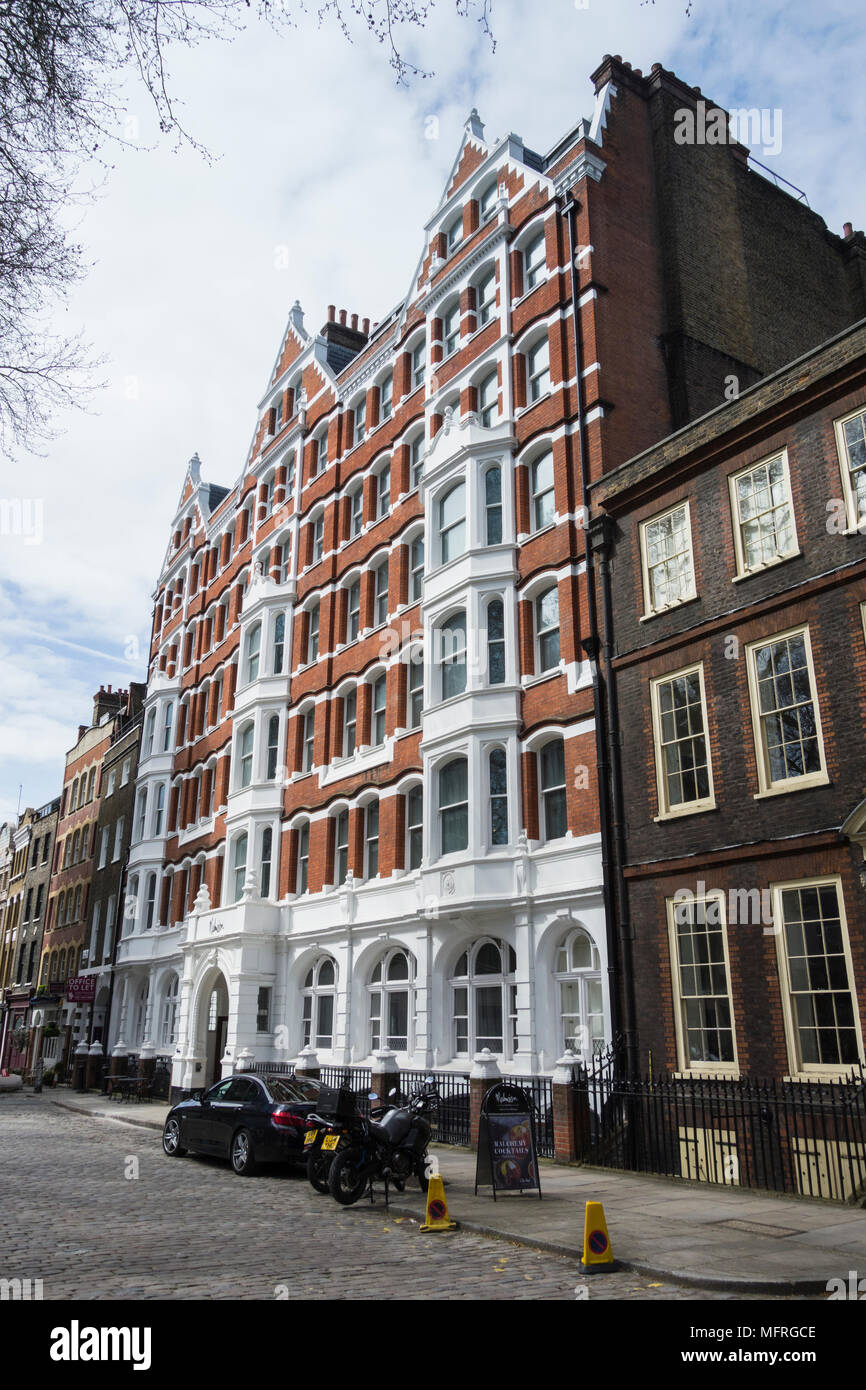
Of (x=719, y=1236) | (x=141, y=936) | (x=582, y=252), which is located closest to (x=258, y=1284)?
(x=719, y=1236)

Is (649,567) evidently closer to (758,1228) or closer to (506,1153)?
(506,1153)

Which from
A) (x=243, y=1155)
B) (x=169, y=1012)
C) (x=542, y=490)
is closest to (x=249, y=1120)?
(x=243, y=1155)

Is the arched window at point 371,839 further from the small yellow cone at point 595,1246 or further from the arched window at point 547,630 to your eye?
the small yellow cone at point 595,1246

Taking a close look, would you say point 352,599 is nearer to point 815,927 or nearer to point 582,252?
point 582,252

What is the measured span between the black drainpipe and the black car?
4.99m

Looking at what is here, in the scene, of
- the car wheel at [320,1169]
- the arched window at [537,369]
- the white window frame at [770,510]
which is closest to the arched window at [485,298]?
the arched window at [537,369]

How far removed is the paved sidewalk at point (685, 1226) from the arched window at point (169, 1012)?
76.0ft

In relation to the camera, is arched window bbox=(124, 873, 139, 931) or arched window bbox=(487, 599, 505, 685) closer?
arched window bbox=(487, 599, 505, 685)

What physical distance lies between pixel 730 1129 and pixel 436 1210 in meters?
4.85

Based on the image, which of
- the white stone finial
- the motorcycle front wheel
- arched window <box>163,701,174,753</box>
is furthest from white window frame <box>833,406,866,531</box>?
arched window <box>163,701,174,753</box>

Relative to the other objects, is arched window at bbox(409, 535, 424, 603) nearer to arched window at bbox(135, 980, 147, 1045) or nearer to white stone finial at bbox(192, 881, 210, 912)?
white stone finial at bbox(192, 881, 210, 912)

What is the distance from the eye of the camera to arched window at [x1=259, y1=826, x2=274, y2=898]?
30.2m

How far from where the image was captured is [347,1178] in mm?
12188

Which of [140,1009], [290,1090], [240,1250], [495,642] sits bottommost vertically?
[240,1250]
